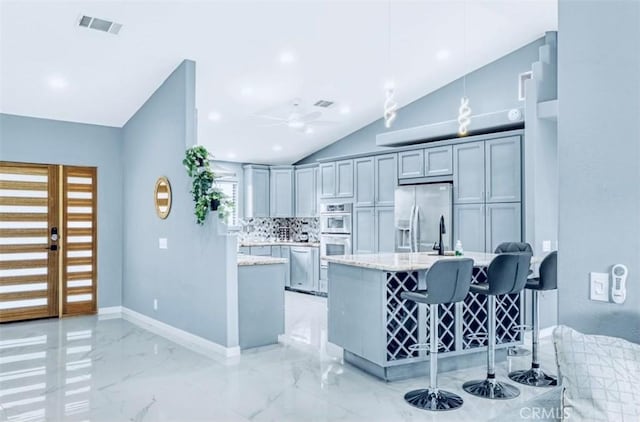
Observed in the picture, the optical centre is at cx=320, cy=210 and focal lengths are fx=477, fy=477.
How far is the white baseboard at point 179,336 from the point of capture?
4.78m

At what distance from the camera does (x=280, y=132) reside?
8.05 meters

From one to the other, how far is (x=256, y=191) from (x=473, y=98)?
4372mm

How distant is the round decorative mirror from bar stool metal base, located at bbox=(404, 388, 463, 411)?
139 inches

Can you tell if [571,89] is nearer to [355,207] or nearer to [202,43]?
[202,43]

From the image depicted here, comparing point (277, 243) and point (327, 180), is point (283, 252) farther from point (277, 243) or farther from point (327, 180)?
point (327, 180)

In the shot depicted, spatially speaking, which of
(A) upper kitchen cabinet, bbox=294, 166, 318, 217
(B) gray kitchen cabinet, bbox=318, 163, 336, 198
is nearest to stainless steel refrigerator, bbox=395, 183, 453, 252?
(B) gray kitchen cabinet, bbox=318, 163, 336, 198

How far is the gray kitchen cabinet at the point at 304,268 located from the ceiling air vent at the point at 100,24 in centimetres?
496

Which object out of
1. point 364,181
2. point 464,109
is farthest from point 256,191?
point 464,109

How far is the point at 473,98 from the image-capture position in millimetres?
6750

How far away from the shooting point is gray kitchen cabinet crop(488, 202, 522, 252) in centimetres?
545

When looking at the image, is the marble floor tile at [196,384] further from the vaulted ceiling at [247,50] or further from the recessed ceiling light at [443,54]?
the recessed ceiling light at [443,54]

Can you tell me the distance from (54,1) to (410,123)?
5068 mm

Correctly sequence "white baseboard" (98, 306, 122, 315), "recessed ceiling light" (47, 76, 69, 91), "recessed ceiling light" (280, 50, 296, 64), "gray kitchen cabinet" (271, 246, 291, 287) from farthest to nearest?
"gray kitchen cabinet" (271, 246, 291, 287) < "white baseboard" (98, 306, 122, 315) < "recessed ceiling light" (280, 50, 296, 64) < "recessed ceiling light" (47, 76, 69, 91)

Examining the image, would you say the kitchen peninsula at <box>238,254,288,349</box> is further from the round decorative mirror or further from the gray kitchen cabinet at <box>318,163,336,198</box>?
the gray kitchen cabinet at <box>318,163,336,198</box>
